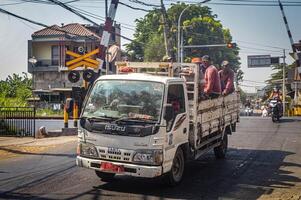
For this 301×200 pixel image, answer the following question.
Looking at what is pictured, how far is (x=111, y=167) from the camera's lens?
808cm

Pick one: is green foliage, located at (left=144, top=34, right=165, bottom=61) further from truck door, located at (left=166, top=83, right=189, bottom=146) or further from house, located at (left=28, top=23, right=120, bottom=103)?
truck door, located at (left=166, top=83, right=189, bottom=146)

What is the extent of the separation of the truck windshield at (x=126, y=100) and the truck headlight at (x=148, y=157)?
0.60 m

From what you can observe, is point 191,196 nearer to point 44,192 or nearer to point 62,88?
point 44,192

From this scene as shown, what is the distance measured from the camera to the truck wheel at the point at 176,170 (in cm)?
852

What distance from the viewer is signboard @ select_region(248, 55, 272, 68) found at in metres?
59.0

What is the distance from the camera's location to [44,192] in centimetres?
803

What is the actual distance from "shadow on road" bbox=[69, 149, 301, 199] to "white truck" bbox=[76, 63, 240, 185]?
1.20 ft

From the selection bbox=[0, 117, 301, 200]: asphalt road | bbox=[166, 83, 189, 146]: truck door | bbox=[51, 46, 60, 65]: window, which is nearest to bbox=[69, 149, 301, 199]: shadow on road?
bbox=[0, 117, 301, 200]: asphalt road

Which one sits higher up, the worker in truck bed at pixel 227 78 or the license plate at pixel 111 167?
the worker in truck bed at pixel 227 78

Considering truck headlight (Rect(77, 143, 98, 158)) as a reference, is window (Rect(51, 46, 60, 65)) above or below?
above

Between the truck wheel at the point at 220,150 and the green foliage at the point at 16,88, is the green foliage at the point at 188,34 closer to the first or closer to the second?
the green foliage at the point at 16,88

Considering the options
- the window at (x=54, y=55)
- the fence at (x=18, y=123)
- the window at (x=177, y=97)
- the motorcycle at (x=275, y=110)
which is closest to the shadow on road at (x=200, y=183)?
the window at (x=177, y=97)

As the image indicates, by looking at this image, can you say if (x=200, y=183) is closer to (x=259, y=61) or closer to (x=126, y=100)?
(x=126, y=100)

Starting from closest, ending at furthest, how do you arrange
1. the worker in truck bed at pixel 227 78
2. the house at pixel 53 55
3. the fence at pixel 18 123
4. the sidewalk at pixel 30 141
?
the worker in truck bed at pixel 227 78, the sidewalk at pixel 30 141, the fence at pixel 18 123, the house at pixel 53 55
